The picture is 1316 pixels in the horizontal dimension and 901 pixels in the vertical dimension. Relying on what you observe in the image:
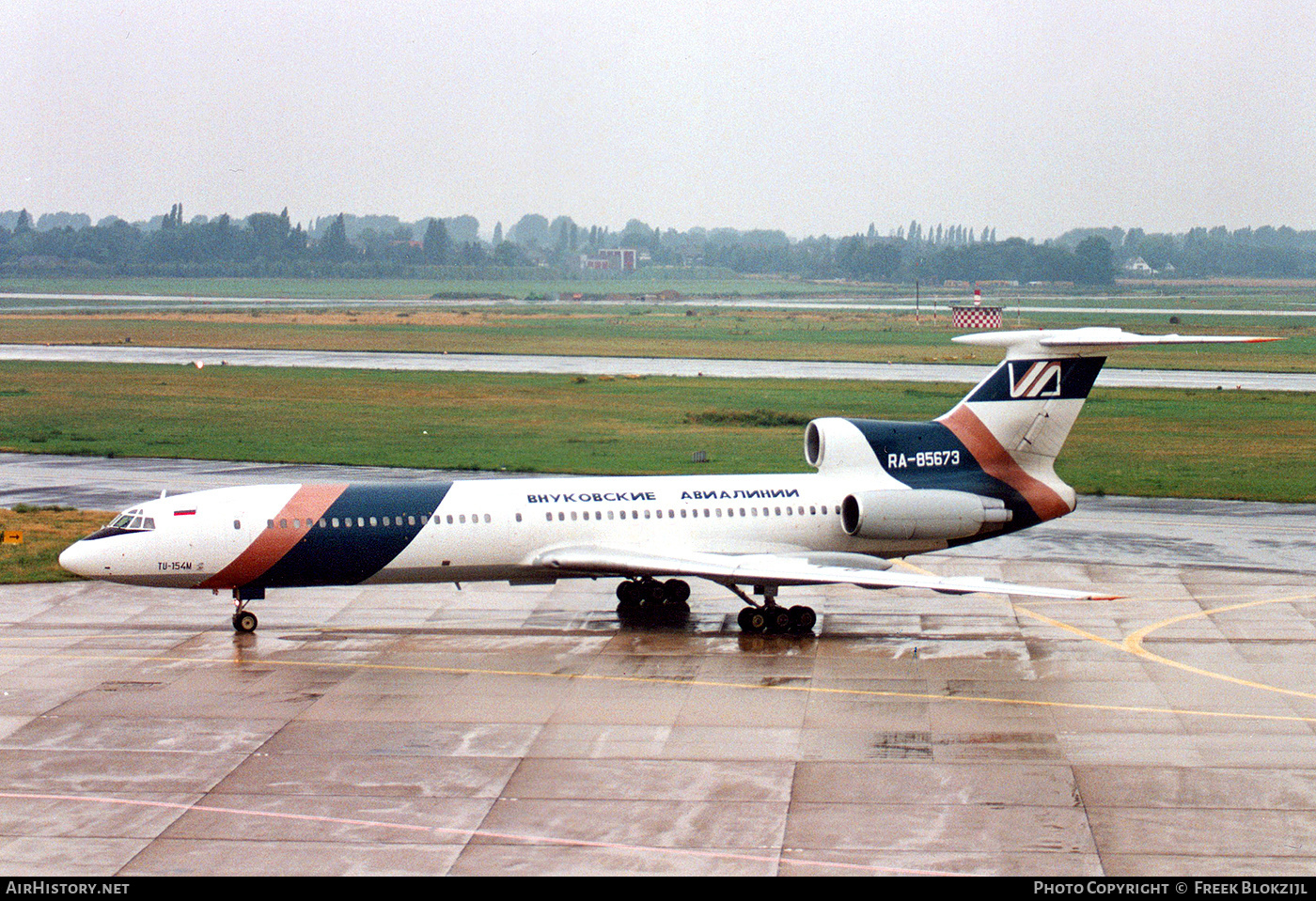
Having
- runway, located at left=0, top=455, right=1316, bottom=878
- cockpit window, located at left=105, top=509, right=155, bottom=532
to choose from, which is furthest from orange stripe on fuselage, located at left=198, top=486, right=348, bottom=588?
cockpit window, located at left=105, top=509, right=155, bottom=532

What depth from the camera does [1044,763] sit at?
21.7 metres

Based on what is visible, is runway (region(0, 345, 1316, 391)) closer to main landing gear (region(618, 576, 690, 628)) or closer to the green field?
the green field

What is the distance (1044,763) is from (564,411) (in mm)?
50047

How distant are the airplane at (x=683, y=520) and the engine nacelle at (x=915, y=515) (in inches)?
1.6

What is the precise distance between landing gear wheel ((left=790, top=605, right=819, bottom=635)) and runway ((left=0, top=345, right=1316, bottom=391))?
54214mm

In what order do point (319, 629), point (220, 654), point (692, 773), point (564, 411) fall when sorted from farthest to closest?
point (564, 411) < point (319, 629) < point (220, 654) < point (692, 773)

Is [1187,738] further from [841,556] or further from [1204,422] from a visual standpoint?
[1204,422]

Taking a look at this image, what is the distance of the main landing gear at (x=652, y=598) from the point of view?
32.5m

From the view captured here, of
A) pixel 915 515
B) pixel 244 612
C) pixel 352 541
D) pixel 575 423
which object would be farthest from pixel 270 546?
pixel 575 423

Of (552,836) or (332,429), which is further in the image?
(332,429)

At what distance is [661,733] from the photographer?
23.6 metres

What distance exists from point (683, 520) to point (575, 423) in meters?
34.7

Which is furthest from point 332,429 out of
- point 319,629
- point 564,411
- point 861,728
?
point 861,728

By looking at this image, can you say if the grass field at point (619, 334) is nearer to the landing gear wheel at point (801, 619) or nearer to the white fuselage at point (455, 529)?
the white fuselage at point (455, 529)
